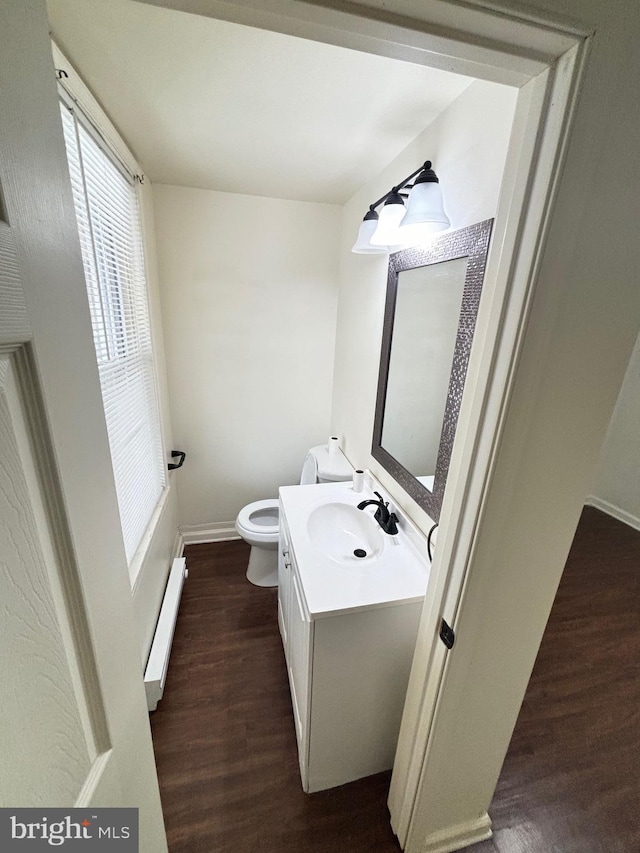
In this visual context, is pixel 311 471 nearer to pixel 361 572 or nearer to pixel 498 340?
pixel 361 572

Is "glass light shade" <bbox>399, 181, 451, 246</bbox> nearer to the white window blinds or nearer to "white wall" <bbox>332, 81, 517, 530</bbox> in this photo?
"white wall" <bbox>332, 81, 517, 530</bbox>

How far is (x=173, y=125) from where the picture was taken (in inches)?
50.8

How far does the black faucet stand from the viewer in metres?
1.36

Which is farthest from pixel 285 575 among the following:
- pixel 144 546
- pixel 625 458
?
pixel 625 458

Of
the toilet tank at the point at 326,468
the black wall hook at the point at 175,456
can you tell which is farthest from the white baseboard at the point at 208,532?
the toilet tank at the point at 326,468

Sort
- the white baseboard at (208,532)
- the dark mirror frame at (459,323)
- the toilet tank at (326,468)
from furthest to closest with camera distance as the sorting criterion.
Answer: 1. the white baseboard at (208,532)
2. the toilet tank at (326,468)
3. the dark mirror frame at (459,323)

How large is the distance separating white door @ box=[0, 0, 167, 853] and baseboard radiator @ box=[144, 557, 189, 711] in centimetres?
104

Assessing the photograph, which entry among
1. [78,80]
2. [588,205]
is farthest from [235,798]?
[78,80]

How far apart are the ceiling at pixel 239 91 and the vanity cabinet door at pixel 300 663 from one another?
1.60 meters

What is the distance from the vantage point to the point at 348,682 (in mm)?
1112

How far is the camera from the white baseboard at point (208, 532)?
2.51m

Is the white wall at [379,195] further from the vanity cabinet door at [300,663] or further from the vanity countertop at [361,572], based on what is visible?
the vanity cabinet door at [300,663]

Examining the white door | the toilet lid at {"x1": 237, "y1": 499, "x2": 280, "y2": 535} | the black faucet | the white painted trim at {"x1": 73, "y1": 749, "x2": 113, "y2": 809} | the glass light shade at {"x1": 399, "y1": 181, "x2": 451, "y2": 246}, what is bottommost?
the toilet lid at {"x1": 237, "y1": 499, "x2": 280, "y2": 535}

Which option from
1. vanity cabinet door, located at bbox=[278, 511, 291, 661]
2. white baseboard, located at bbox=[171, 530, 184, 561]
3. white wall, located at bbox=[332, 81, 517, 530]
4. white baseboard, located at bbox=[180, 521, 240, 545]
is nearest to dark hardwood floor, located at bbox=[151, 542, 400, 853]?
vanity cabinet door, located at bbox=[278, 511, 291, 661]
